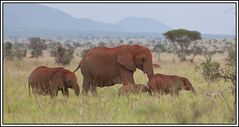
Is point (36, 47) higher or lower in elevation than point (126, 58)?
lower

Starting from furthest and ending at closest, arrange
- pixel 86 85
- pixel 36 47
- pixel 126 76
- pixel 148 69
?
pixel 36 47, pixel 86 85, pixel 126 76, pixel 148 69

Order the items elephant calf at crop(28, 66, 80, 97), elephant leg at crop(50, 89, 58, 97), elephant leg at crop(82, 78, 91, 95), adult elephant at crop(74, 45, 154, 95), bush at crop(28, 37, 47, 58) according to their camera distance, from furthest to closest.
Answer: bush at crop(28, 37, 47, 58) < elephant leg at crop(82, 78, 91, 95) < adult elephant at crop(74, 45, 154, 95) < elephant calf at crop(28, 66, 80, 97) < elephant leg at crop(50, 89, 58, 97)

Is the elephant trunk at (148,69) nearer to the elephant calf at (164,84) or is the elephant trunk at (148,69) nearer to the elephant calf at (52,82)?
the elephant calf at (164,84)

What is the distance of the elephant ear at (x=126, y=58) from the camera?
1089cm

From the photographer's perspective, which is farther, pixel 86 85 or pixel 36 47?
pixel 36 47

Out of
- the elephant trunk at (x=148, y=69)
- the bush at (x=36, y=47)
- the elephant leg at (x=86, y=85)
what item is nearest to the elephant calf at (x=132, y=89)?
the elephant trunk at (x=148, y=69)

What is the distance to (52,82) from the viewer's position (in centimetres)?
1055

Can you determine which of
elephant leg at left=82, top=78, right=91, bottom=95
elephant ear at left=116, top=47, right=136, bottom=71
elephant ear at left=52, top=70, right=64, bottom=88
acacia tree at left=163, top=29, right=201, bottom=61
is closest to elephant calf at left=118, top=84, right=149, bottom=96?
elephant ear at left=116, top=47, right=136, bottom=71

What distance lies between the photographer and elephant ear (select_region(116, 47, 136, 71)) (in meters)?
10.9

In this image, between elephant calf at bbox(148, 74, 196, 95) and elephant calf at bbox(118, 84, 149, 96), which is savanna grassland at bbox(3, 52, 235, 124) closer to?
elephant calf at bbox(118, 84, 149, 96)

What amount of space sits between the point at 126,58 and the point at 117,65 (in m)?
0.30

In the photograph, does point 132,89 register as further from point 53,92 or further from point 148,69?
point 53,92

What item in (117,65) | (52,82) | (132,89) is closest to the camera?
(132,89)

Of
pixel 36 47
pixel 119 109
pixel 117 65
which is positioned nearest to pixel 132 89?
pixel 117 65
